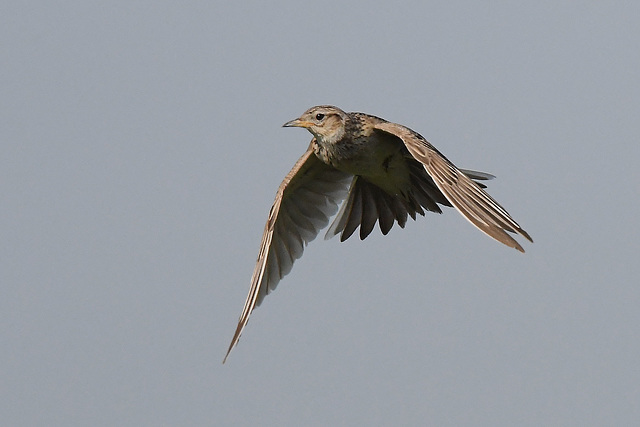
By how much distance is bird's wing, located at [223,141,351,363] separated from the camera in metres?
13.3

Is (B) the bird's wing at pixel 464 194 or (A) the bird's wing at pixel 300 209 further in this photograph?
(A) the bird's wing at pixel 300 209

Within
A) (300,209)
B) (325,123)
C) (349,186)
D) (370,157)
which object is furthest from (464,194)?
(300,209)

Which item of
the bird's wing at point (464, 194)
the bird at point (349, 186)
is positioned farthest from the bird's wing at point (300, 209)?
the bird's wing at point (464, 194)

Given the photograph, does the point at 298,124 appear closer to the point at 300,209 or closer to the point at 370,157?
the point at 370,157

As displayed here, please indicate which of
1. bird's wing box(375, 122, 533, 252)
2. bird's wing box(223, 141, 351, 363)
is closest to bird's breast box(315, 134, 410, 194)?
A: bird's wing box(375, 122, 533, 252)

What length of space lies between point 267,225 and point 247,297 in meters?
0.95

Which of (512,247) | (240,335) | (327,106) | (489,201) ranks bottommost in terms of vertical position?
(240,335)

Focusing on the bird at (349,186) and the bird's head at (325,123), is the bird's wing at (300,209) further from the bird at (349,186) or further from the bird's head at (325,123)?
the bird's head at (325,123)

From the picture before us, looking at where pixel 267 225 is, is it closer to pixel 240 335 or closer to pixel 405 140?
pixel 240 335

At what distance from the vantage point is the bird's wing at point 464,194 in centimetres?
949

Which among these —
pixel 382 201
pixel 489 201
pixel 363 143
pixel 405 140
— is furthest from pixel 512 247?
pixel 382 201

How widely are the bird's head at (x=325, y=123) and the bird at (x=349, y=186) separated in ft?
0.04

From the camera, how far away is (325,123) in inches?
485

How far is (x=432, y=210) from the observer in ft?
42.3
